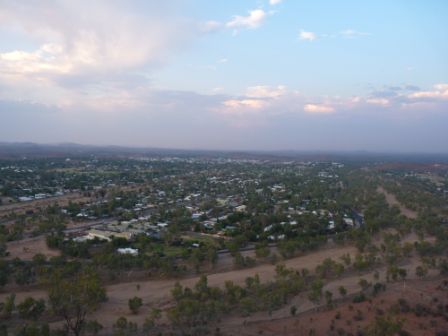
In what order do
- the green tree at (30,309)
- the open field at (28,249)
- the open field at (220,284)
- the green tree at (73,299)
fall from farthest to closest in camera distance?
the open field at (28,249)
the open field at (220,284)
the green tree at (30,309)
the green tree at (73,299)

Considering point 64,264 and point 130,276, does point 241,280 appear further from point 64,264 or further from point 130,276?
point 64,264

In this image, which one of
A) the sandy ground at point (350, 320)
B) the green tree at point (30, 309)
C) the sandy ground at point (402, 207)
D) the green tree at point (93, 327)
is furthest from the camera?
the sandy ground at point (402, 207)

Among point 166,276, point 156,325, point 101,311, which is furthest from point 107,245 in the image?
point 156,325

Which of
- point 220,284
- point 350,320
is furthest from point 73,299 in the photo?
point 350,320

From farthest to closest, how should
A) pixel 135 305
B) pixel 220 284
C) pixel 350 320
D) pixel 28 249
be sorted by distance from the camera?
1. pixel 28 249
2. pixel 220 284
3. pixel 135 305
4. pixel 350 320

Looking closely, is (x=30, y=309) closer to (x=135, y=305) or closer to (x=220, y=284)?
(x=135, y=305)

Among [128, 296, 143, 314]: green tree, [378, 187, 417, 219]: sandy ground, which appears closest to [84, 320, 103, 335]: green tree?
[128, 296, 143, 314]: green tree

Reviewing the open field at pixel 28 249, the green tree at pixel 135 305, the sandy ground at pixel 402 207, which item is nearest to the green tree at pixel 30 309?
the green tree at pixel 135 305

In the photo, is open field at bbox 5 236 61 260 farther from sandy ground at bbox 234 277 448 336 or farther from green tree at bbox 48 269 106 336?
sandy ground at bbox 234 277 448 336

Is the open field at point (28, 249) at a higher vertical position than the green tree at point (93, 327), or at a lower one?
lower

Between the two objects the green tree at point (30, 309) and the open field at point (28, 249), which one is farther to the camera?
the open field at point (28, 249)

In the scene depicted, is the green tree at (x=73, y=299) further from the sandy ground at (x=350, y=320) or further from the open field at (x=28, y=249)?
the open field at (x=28, y=249)
